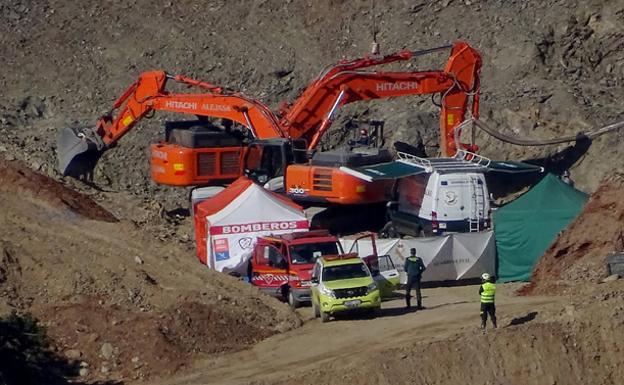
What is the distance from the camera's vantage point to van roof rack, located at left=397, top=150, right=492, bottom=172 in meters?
33.7

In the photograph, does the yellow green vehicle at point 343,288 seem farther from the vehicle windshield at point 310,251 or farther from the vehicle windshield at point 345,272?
the vehicle windshield at point 310,251

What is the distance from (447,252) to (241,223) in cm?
476

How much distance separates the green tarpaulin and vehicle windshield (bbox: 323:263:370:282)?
5135 millimetres

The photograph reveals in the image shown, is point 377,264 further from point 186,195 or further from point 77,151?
point 77,151

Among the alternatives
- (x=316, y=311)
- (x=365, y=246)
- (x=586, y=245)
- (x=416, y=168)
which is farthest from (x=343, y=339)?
(x=416, y=168)

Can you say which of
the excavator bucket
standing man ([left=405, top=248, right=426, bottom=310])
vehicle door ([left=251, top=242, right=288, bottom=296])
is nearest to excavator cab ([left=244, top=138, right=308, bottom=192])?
vehicle door ([left=251, top=242, right=288, bottom=296])

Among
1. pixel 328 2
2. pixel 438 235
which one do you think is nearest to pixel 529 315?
pixel 438 235

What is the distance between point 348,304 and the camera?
27.9 m

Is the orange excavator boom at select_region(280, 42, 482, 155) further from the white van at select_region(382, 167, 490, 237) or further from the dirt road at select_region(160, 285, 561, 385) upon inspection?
the dirt road at select_region(160, 285, 561, 385)

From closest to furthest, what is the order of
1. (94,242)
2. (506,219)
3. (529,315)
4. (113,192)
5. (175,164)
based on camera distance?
(529,315) → (94,242) → (506,219) → (175,164) → (113,192)

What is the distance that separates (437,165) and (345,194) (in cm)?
234

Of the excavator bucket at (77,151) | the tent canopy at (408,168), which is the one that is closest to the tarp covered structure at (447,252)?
the tent canopy at (408,168)

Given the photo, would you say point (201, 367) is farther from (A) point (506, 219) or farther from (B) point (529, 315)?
(A) point (506, 219)

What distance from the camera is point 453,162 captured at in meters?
34.9
